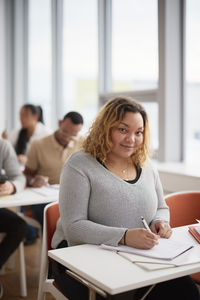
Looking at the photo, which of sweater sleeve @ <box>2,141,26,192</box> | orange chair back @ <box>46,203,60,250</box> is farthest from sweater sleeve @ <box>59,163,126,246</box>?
sweater sleeve @ <box>2,141,26,192</box>

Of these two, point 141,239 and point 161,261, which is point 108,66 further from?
point 161,261

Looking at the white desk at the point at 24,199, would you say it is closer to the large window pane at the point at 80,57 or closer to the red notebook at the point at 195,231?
the red notebook at the point at 195,231

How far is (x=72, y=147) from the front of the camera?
3.49 m

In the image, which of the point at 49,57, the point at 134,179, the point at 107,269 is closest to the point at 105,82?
the point at 49,57

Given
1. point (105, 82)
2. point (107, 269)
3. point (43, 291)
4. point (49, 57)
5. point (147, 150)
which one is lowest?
point (43, 291)

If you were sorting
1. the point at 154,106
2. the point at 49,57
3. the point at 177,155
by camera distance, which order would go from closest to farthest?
the point at 177,155 < the point at 154,106 < the point at 49,57

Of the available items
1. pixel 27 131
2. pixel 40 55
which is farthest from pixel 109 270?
pixel 40 55

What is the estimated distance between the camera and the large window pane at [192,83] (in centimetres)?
362

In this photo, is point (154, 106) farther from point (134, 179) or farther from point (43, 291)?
point (43, 291)

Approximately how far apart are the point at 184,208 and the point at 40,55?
4822mm

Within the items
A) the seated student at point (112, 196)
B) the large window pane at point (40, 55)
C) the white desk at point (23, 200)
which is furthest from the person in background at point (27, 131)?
the seated student at point (112, 196)

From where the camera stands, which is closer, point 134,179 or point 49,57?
point 134,179

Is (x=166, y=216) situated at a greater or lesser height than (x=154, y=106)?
lesser

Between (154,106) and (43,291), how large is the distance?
256 cm
